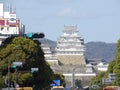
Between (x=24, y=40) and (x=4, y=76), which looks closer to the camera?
(x=4, y=76)

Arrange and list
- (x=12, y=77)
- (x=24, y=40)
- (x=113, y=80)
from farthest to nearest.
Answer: (x=113, y=80) → (x=24, y=40) → (x=12, y=77)

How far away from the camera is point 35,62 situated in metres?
107

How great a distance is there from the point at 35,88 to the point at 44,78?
7.53 ft

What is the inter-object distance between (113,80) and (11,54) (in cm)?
2469

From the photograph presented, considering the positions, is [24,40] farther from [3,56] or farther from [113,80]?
[113,80]

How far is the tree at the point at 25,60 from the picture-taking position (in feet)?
339

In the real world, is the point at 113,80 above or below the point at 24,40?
below

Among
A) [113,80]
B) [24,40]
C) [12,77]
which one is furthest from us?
[113,80]

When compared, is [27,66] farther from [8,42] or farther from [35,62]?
[8,42]

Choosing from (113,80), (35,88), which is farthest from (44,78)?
(113,80)

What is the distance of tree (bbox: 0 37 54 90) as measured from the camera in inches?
4070

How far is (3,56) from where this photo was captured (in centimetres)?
10588

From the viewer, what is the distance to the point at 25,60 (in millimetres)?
104375

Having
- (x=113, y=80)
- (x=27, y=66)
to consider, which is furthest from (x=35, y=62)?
(x=113, y=80)
